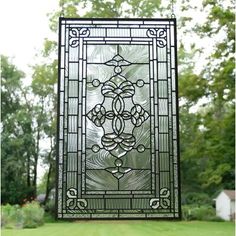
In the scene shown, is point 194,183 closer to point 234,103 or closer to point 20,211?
→ point 20,211

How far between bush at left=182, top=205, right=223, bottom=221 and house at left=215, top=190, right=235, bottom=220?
28.8 inches

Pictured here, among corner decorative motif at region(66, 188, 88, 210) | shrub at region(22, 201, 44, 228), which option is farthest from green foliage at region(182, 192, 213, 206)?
corner decorative motif at region(66, 188, 88, 210)

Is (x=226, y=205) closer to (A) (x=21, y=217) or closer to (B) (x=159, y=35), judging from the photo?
(A) (x=21, y=217)

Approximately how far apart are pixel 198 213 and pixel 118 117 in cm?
1049

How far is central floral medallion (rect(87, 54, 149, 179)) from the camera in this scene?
9.55ft

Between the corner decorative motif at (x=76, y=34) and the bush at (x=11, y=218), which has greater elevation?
the corner decorative motif at (x=76, y=34)

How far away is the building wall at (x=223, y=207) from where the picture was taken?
45.6 ft

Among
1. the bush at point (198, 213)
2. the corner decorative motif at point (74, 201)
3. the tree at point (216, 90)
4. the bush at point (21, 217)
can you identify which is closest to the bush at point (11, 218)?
the bush at point (21, 217)

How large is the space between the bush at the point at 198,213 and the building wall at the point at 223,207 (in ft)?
2.55

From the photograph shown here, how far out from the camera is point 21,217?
9.13 metres

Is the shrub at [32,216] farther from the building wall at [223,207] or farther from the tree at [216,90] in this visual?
the building wall at [223,207]

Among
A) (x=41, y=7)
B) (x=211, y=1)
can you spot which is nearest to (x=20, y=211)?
(x=41, y=7)

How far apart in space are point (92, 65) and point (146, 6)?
414cm

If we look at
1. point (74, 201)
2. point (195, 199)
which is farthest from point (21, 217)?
point (195, 199)
